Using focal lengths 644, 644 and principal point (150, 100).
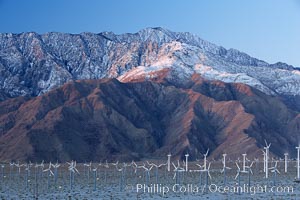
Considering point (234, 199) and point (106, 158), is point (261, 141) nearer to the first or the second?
point (106, 158)

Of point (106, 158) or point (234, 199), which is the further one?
point (106, 158)

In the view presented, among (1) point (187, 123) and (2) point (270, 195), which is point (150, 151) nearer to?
(1) point (187, 123)

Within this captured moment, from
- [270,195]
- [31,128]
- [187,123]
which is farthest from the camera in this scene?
[187,123]

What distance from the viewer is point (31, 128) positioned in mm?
184375

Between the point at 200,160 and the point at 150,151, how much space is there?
1877cm

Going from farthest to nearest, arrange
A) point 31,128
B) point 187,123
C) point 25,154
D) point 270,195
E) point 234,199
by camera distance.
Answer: point 187,123
point 31,128
point 25,154
point 270,195
point 234,199

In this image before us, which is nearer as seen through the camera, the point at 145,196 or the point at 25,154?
the point at 145,196

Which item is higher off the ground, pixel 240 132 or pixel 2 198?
pixel 240 132

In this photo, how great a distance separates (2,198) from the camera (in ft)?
201

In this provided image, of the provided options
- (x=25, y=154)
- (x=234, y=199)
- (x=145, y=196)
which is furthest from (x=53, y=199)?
(x=25, y=154)

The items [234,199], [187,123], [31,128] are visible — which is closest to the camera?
[234,199]

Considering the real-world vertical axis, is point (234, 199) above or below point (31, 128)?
below

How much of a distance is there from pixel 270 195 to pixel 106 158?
382 ft

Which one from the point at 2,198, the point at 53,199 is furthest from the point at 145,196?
the point at 2,198
